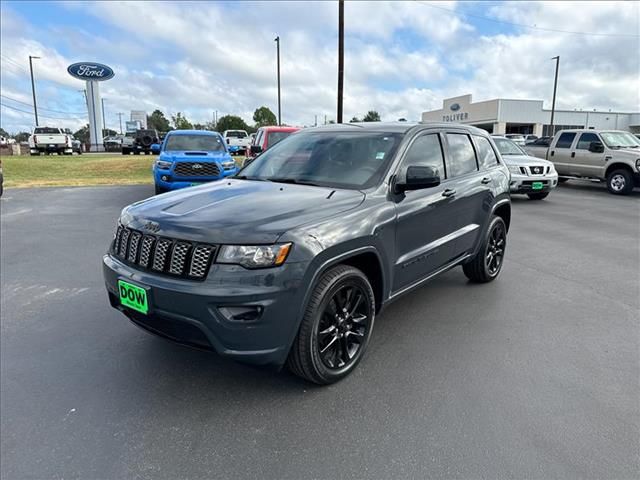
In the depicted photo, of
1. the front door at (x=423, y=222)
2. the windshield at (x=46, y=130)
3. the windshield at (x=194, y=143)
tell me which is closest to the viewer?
the front door at (x=423, y=222)

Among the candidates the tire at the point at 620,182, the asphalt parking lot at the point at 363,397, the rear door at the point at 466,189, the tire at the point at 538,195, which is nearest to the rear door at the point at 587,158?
the tire at the point at 620,182

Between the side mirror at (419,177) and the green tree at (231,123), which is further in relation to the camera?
the green tree at (231,123)

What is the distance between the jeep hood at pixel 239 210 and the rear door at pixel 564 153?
1413 cm

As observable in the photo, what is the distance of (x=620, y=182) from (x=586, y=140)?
1726mm

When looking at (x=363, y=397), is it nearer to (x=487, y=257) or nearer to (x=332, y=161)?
(x=332, y=161)

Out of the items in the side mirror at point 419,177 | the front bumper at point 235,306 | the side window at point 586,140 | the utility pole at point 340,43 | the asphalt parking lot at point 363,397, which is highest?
the utility pole at point 340,43

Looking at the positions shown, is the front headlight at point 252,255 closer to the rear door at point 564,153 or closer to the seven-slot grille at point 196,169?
the seven-slot grille at point 196,169

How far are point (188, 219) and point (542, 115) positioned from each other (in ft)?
190

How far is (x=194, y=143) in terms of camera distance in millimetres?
12000

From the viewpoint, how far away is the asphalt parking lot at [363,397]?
238cm

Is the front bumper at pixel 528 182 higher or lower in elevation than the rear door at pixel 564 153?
lower

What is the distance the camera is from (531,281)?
5395mm

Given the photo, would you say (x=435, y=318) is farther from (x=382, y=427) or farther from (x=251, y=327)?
(x=251, y=327)

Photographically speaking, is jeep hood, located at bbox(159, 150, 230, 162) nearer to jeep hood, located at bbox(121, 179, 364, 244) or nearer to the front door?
jeep hood, located at bbox(121, 179, 364, 244)
